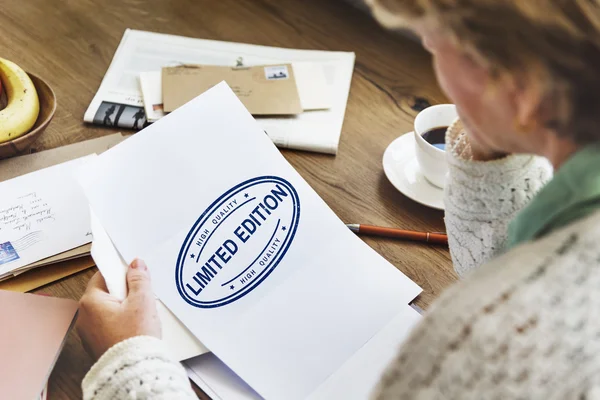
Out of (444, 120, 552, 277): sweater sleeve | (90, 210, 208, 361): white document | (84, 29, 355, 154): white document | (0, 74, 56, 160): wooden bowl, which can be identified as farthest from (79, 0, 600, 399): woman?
(0, 74, 56, 160): wooden bowl

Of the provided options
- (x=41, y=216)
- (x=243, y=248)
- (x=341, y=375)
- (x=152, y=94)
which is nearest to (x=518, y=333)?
(x=341, y=375)

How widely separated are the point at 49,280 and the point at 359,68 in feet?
1.85

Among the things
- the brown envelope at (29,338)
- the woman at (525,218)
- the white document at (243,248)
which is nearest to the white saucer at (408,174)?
the white document at (243,248)

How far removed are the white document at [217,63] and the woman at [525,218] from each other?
39cm

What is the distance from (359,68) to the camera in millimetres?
1002

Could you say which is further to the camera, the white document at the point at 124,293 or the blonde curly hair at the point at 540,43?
the white document at the point at 124,293

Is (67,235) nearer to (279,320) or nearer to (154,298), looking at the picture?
(154,298)

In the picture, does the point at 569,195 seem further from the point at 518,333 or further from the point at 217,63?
the point at 217,63

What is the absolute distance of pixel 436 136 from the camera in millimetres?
812

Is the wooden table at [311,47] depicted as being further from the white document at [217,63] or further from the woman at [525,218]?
the woman at [525,218]

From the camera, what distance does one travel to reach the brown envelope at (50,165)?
0.70 metres

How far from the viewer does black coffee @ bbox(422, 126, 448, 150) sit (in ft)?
2.65

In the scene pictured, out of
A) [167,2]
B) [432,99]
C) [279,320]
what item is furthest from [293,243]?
[167,2]

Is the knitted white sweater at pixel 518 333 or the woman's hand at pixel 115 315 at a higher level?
the knitted white sweater at pixel 518 333
